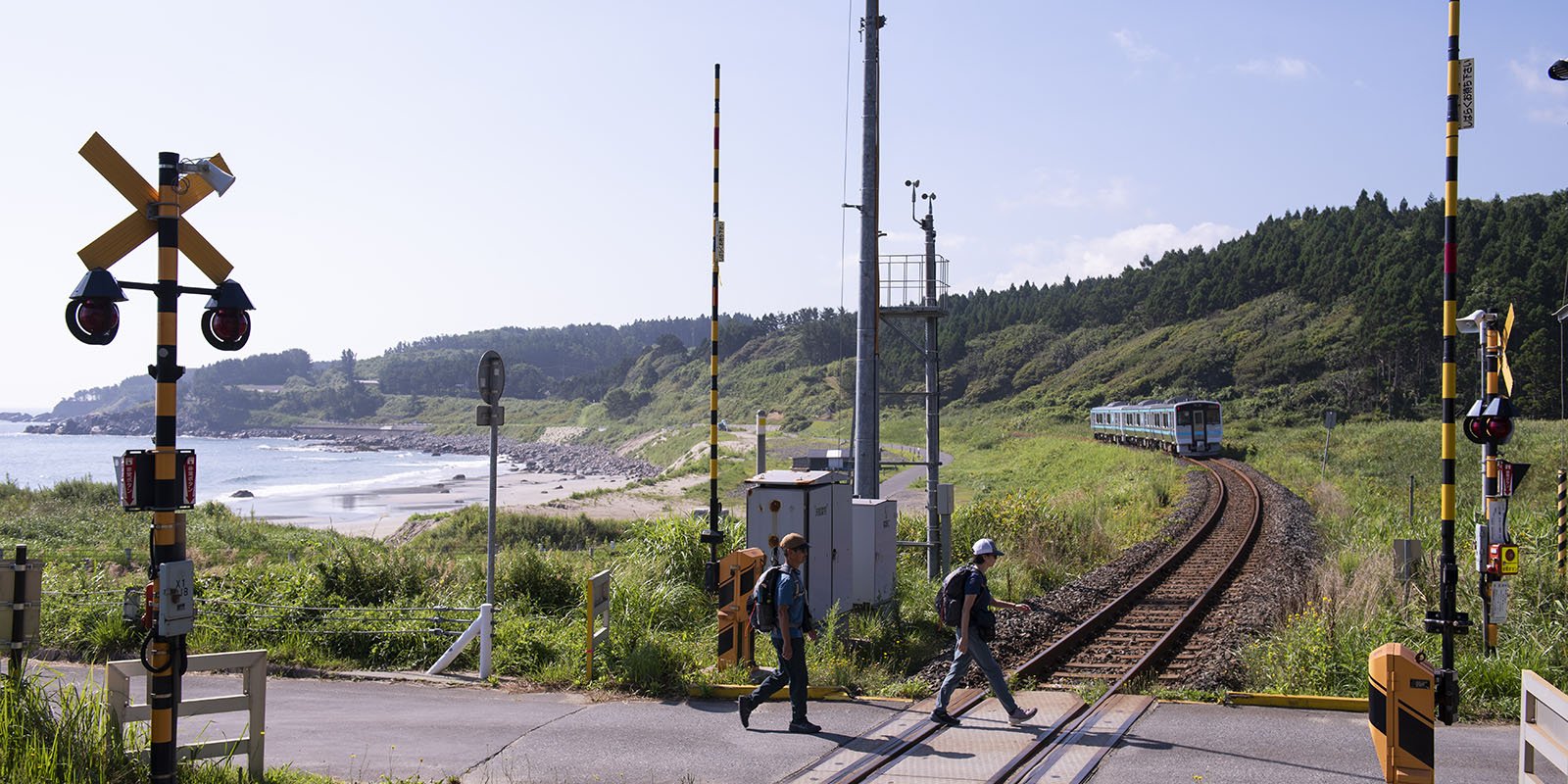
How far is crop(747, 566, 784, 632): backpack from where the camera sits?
24.8 ft

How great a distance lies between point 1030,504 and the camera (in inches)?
802

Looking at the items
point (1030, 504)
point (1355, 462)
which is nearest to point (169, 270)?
point (1030, 504)

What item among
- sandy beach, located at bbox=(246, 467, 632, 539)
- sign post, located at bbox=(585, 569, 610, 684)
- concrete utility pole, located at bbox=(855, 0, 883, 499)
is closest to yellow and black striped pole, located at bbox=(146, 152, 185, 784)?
sign post, located at bbox=(585, 569, 610, 684)

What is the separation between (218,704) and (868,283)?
33.4 ft

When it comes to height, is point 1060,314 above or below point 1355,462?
above

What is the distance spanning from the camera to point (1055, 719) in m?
7.94

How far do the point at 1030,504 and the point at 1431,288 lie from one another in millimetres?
67318

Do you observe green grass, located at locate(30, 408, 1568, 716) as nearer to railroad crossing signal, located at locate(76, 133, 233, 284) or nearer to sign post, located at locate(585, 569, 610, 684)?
sign post, located at locate(585, 569, 610, 684)

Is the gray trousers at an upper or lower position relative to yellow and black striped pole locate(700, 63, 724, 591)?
lower

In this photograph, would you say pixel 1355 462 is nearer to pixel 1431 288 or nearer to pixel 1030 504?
pixel 1030 504

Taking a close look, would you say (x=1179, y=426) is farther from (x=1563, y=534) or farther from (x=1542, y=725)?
(x=1542, y=725)

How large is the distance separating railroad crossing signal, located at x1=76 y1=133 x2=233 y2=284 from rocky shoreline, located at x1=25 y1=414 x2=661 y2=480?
252 feet

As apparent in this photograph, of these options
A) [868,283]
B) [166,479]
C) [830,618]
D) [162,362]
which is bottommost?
[830,618]

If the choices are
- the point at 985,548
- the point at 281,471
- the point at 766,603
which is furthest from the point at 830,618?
the point at 281,471
